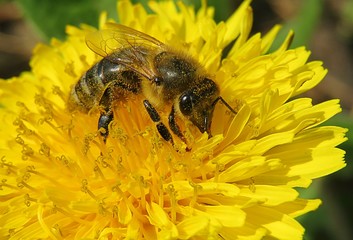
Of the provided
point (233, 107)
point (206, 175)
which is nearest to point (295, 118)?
point (233, 107)

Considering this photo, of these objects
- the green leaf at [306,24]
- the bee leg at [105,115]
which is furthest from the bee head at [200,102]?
the green leaf at [306,24]

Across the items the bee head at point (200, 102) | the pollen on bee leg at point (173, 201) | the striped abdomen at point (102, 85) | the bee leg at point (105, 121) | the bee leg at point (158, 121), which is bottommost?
the pollen on bee leg at point (173, 201)

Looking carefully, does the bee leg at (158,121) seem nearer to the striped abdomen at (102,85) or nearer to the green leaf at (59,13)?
the striped abdomen at (102,85)

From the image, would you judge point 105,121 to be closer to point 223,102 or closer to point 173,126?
→ point 173,126

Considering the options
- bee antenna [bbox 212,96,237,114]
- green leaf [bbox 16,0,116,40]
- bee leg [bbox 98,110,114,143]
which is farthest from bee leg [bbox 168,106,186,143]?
green leaf [bbox 16,0,116,40]

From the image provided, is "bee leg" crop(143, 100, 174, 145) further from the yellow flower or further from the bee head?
the bee head

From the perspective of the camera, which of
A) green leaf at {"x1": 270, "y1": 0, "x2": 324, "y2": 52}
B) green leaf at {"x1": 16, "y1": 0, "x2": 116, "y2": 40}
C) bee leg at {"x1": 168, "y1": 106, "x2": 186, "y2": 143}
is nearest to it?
bee leg at {"x1": 168, "y1": 106, "x2": 186, "y2": 143}

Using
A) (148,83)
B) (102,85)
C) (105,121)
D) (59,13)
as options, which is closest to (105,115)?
(105,121)
